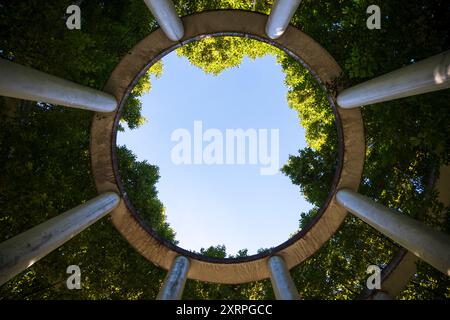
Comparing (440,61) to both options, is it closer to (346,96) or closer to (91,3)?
(346,96)

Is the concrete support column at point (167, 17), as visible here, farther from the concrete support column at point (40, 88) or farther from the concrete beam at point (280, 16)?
the concrete beam at point (280, 16)

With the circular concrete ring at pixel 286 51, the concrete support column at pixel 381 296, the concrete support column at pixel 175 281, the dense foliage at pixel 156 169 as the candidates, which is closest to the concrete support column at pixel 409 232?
the dense foliage at pixel 156 169

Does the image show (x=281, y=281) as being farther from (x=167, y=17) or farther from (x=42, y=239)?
(x=167, y=17)

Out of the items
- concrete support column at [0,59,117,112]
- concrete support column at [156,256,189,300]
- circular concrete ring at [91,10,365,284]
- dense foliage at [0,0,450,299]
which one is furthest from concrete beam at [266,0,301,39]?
concrete support column at [156,256,189,300]

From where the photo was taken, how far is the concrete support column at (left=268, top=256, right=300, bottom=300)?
50.0ft

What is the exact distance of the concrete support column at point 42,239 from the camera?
9.88 metres

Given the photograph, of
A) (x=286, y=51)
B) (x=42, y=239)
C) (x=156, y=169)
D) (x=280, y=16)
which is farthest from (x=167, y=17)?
(x=156, y=169)

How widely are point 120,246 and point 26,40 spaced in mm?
12949

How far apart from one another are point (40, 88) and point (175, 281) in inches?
413

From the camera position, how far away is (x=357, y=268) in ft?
71.6

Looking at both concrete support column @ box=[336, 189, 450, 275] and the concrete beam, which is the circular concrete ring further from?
concrete support column @ box=[336, 189, 450, 275]

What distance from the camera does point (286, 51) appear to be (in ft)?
65.1

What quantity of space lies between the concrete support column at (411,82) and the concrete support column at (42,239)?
11.5m

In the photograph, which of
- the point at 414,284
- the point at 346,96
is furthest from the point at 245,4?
the point at 414,284
